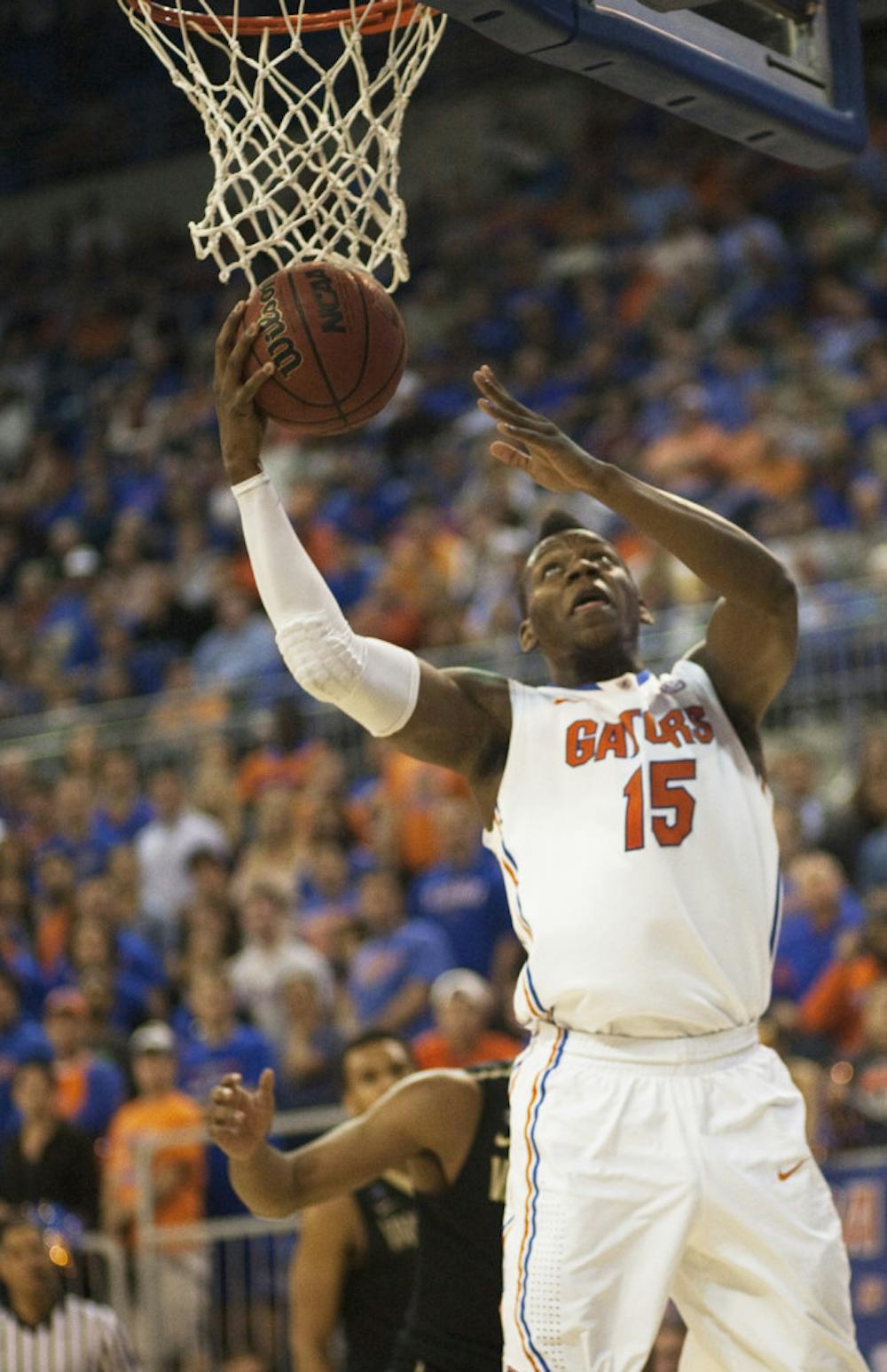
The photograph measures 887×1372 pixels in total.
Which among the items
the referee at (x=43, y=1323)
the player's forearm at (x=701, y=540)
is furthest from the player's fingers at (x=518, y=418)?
the referee at (x=43, y=1323)

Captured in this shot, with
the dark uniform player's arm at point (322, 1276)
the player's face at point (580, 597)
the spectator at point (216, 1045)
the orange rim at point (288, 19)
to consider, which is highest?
the orange rim at point (288, 19)

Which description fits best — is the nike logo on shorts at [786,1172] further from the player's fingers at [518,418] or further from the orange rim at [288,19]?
the orange rim at [288,19]

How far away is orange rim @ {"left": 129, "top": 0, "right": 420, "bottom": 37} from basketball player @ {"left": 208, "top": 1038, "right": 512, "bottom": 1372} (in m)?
2.41

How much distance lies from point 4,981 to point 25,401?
323 inches

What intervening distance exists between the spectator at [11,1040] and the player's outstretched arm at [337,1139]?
4.67m

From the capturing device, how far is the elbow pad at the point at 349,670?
404cm

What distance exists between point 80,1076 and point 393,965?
5.02 ft

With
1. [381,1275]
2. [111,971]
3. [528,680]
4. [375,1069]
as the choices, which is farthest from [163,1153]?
[528,680]

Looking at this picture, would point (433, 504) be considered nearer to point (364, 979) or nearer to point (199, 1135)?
point (364, 979)

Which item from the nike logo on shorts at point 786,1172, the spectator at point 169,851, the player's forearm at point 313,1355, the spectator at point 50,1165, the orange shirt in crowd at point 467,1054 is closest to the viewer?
the nike logo on shorts at point 786,1172

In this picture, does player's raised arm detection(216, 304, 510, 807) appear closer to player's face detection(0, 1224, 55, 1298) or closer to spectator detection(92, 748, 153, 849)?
player's face detection(0, 1224, 55, 1298)

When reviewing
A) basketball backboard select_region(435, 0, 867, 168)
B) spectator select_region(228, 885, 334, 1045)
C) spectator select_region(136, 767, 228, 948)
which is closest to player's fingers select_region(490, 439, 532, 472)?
basketball backboard select_region(435, 0, 867, 168)

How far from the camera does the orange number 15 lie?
3.99 m

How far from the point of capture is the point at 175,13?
15.4ft
